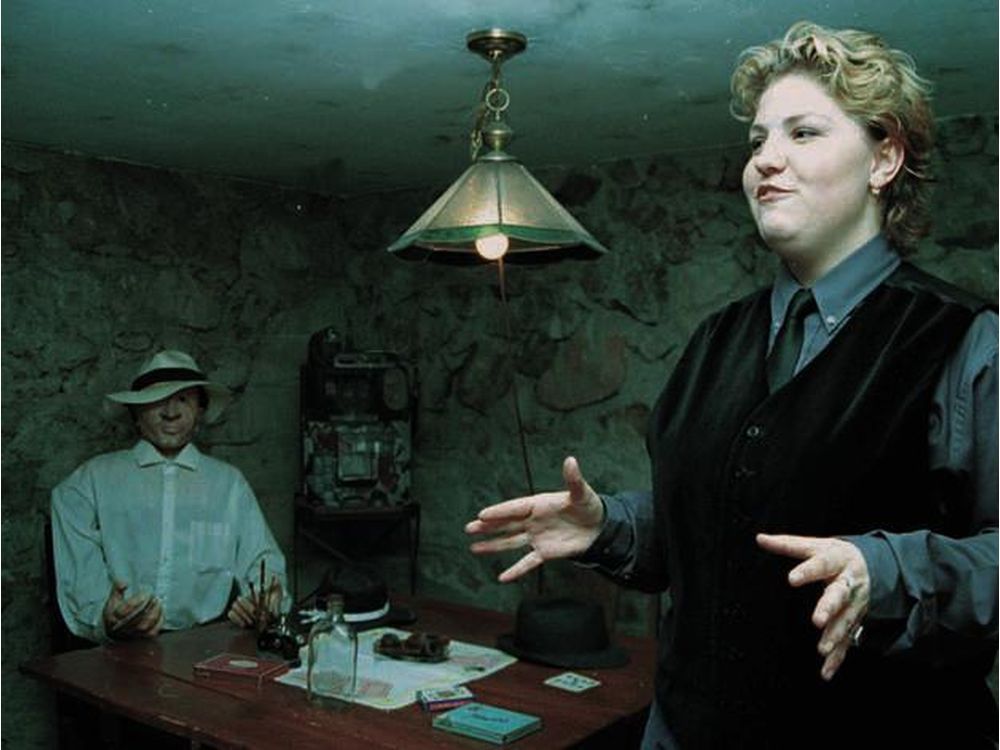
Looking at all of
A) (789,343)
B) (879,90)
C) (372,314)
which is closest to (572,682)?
(789,343)

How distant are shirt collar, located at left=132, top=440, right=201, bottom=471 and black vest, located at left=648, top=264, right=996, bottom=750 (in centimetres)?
240

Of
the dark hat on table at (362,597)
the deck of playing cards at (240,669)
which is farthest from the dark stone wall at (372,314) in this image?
the deck of playing cards at (240,669)

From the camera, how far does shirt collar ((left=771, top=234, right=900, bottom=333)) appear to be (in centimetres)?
120

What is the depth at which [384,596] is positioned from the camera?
2.76 m

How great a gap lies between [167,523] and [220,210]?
4.06ft

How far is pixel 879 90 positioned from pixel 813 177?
13 cm

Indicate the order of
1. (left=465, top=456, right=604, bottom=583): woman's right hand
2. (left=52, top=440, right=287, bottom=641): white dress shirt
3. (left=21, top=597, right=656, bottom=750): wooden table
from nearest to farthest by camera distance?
(left=465, top=456, right=604, bottom=583): woman's right hand, (left=21, top=597, right=656, bottom=750): wooden table, (left=52, top=440, right=287, bottom=641): white dress shirt

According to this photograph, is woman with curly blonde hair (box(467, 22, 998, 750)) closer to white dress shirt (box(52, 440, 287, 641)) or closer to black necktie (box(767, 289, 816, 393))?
black necktie (box(767, 289, 816, 393))

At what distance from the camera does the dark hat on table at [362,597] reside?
2674 millimetres

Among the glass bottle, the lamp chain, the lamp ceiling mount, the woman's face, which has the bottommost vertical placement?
the glass bottle

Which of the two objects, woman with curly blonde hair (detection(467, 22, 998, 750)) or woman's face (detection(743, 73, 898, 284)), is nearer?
woman with curly blonde hair (detection(467, 22, 998, 750))

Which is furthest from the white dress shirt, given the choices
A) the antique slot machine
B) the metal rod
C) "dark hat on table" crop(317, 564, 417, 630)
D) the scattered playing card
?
the scattered playing card

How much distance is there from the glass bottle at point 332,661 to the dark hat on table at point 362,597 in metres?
0.45

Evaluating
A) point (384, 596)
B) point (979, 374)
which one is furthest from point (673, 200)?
point (979, 374)
